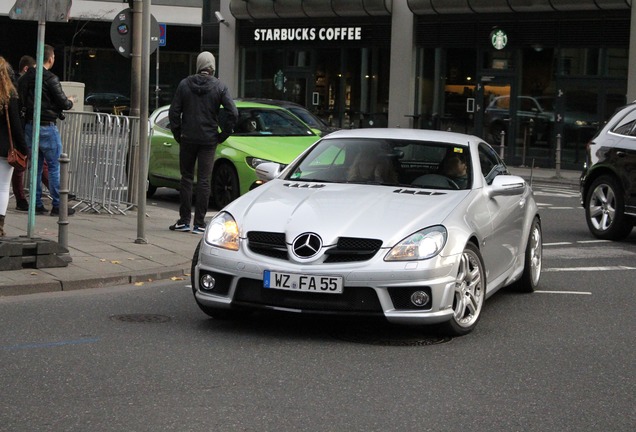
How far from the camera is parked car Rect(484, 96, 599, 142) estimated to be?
31625 millimetres

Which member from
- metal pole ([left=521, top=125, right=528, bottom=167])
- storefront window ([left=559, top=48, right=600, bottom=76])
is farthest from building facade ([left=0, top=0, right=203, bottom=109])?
storefront window ([left=559, top=48, right=600, bottom=76])

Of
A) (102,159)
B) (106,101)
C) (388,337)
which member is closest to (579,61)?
(102,159)

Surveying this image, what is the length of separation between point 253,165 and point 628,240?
5010 millimetres

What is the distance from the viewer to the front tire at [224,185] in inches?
658

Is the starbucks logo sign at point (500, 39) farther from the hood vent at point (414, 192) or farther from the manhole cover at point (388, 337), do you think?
the manhole cover at point (388, 337)

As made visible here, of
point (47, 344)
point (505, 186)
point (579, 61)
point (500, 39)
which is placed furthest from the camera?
point (500, 39)

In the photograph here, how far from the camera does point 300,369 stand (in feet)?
23.4

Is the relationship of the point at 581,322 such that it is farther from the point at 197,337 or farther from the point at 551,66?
the point at 551,66

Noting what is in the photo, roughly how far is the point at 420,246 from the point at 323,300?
723 mm

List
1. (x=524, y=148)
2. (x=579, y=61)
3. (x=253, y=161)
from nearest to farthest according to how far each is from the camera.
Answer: (x=253, y=161) < (x=579, y=61) < (x=524, y=148)

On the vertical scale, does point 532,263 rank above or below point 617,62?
below

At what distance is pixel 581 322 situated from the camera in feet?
29.8

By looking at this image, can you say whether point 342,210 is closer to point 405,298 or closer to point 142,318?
point 405,298

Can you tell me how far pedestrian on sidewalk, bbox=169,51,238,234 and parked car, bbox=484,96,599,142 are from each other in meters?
19.4
